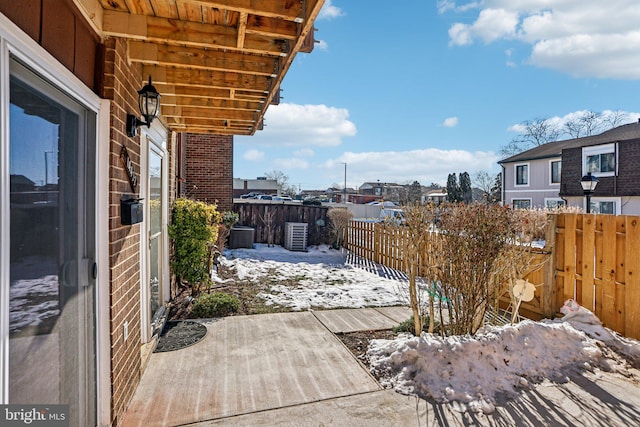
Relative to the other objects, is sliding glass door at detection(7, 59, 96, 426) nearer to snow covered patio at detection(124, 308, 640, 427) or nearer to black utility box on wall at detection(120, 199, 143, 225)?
black utility box on wall at detection(120, 199, 143, 225)

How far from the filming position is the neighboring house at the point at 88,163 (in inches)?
53.9

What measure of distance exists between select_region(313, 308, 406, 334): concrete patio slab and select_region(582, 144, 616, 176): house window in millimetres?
18061

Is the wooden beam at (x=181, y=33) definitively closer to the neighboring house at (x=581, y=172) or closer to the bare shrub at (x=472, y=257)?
the bare shrub at (x=472, y=257)

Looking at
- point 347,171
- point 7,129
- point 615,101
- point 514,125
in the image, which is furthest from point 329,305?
point 347,171

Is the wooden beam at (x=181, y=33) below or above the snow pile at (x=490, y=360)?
above

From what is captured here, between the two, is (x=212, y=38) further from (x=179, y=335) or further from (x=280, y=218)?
(x=280, y=218)

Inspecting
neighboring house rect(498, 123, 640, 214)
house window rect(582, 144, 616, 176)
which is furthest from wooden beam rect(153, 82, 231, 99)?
house window rect(582, 144, 616, 176)

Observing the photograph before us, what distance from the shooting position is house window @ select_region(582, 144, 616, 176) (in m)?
16.6

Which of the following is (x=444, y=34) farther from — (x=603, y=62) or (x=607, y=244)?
(x=603, y=62)

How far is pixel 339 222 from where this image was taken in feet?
38.1

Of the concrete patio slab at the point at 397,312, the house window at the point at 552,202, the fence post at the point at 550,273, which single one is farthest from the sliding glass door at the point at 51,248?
the house window at the point at 552,202

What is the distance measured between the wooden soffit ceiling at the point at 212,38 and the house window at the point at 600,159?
1953 cm

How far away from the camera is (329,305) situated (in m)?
5.38

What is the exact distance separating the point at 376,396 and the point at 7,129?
2891 millimetres
